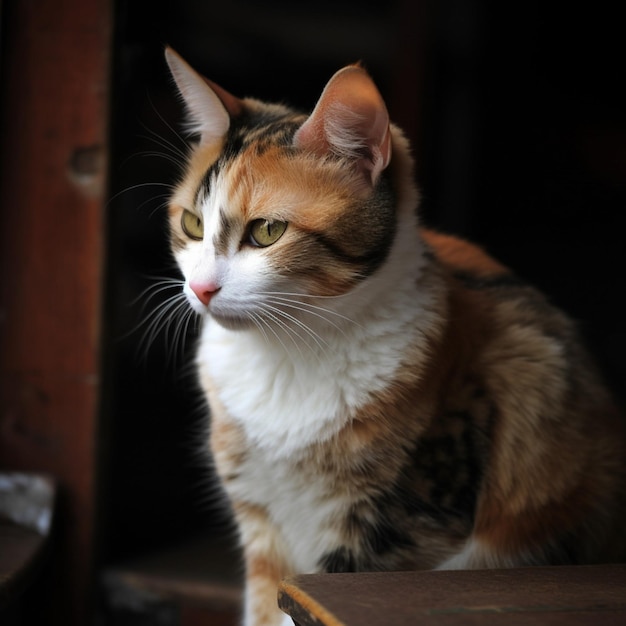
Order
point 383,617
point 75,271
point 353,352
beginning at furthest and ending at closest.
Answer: point 75,271 < point 353,352 < point 383,617

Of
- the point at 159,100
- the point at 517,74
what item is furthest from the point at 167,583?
the point at 517,74

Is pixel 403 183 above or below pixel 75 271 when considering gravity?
above

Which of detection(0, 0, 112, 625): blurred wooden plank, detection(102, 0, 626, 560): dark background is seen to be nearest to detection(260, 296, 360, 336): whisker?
detection(0, 0, 112, 625): blurred wooden plank

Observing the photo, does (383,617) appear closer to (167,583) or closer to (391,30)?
(167,583)

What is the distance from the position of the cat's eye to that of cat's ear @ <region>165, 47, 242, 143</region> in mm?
153

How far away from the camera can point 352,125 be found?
1.35 metres

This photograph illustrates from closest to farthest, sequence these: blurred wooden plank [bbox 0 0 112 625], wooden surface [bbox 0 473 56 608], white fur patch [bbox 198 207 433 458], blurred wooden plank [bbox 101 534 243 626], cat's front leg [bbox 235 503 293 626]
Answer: white fur patch [bbox 198 207 433 458]
cat's front leg [bbox 235 503 293 626]
wooden surface [bbox 0 473 56 608]
blurred wooden plank [bbox 0 0 112 625]
blurred wooden plank [bbox 101 534 243 626]

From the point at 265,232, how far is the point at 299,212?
0.06 meters

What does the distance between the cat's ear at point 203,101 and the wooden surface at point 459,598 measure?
2.58 feet

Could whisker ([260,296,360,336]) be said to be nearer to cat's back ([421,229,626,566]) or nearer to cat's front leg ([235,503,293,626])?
cat's back ([421,229,626,566])

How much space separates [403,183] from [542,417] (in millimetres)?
471

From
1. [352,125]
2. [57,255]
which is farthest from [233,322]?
[57,255]

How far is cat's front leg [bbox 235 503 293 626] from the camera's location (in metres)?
1.59

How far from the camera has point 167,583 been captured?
205 centimetres
